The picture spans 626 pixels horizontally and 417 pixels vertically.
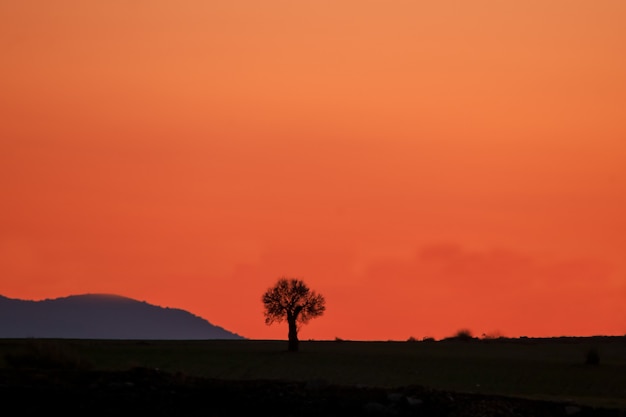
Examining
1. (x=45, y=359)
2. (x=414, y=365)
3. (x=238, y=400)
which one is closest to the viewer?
(x=238, y=400)

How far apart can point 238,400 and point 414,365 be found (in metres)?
35.1

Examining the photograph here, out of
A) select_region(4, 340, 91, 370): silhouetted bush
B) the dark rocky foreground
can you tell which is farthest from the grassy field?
the dark rocky foreground

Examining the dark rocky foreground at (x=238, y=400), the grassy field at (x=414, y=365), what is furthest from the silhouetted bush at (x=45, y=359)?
the dark rocky foreground at (x=238, y=400)

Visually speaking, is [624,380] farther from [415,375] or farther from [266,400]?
[266,400]

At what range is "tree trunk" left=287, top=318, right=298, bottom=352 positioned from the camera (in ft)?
308

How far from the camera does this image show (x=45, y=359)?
5456 centimetres

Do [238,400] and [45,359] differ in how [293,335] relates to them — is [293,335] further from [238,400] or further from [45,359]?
[238,400]

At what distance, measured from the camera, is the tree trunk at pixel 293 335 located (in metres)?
94.0

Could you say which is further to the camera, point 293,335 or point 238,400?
point 293,335

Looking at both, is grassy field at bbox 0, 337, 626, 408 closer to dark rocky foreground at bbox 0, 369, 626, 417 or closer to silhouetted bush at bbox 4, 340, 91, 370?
silhouetted bush at bbox 4, 340, 91, 370

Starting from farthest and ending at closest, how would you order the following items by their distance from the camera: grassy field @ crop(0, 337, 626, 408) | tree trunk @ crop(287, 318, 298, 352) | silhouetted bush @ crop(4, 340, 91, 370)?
1. tree trunk @ crop(287, 318, 298, 352)
2. grassy field @ crop(0, 337, 626, 408)
3. silhouetted bush @ crop(4, 340, 91, 370)

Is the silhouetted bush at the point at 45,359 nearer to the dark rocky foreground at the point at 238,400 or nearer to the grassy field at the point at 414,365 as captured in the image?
the grassy field at the point at 414,365

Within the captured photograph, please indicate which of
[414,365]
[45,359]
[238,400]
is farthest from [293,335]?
[238,400]

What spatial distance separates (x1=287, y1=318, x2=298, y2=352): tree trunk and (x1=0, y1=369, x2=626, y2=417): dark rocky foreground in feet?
159
